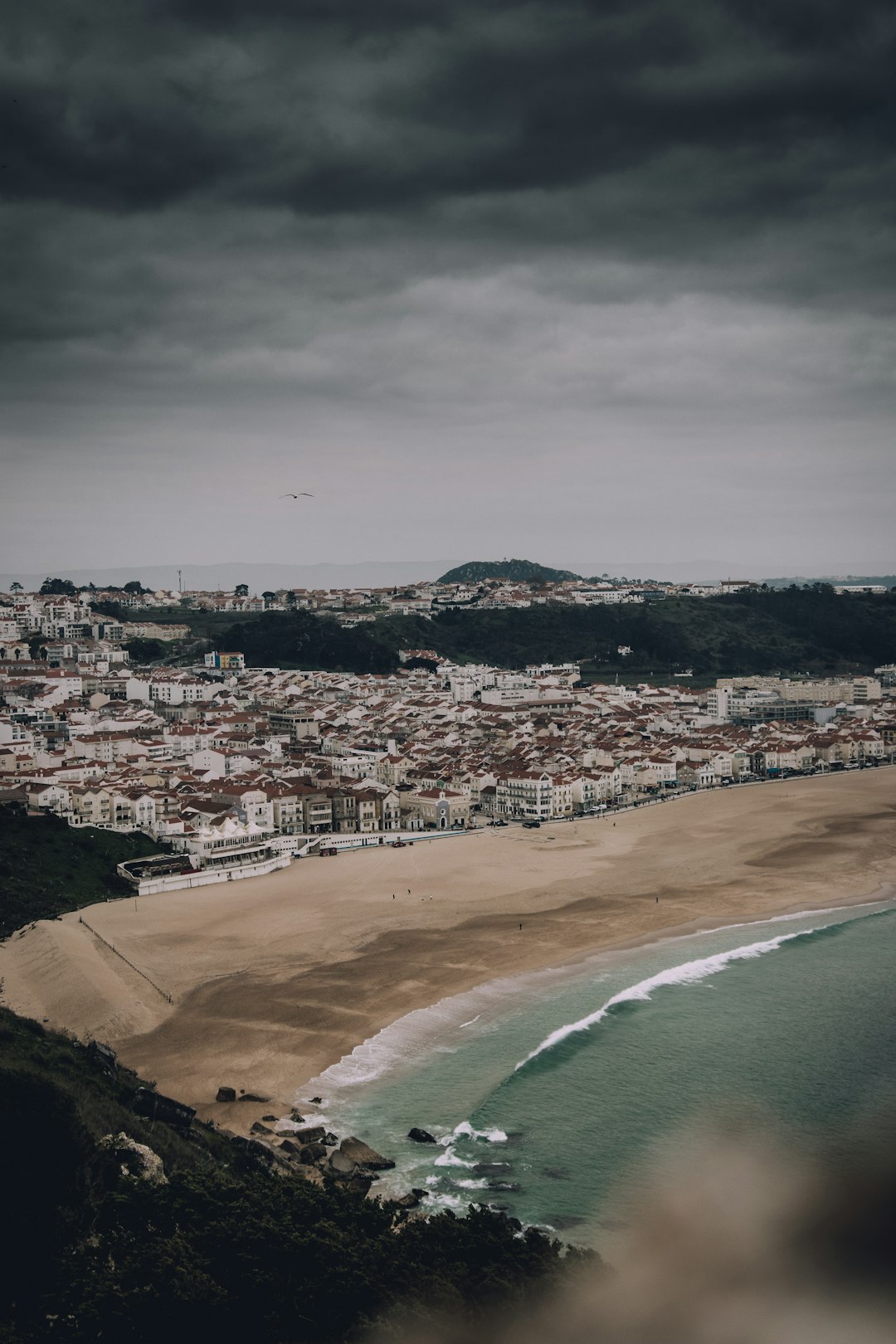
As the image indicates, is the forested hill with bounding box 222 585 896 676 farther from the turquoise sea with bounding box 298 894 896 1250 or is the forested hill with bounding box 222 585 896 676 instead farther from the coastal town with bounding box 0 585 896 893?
the turquoise sea with bounding box 298 894 896 1250

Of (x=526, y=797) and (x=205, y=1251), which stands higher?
(x=205, y=1251)

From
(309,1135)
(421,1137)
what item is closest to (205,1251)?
(309,1135)

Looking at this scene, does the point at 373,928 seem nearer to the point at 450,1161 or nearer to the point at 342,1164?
the point at 450,1161

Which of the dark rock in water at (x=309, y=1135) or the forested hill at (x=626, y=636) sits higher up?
the forested hill at (x=626, y=636)

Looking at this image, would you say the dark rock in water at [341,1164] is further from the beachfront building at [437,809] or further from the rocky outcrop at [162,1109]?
the beachfront building at [437,809]

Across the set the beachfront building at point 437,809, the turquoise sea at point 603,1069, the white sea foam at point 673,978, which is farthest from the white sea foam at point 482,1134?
the beachfront building at point 437,809

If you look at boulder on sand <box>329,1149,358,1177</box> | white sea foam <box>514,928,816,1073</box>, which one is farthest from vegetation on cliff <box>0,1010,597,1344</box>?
white sea foam <box>514,928,816,1073</box>
